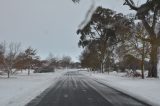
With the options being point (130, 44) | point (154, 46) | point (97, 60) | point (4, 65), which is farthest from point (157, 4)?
point (97, 60)

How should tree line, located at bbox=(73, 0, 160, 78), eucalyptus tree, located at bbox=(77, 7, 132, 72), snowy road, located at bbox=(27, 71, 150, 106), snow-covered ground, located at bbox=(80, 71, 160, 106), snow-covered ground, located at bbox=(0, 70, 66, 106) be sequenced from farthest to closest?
eucalyptus tree, located at bbox=(77, 7, 132, 72) < tree line, located at bbox=(73, 0, 160, 78) < snow-covered ground, located at bbox=(80, 71, 160, 106) < snow-covered ground, located at bbox=(0, 70, 66, 106) < snowy road, located at bbox=(27, 71, 150, 106)

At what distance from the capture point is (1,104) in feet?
51.9

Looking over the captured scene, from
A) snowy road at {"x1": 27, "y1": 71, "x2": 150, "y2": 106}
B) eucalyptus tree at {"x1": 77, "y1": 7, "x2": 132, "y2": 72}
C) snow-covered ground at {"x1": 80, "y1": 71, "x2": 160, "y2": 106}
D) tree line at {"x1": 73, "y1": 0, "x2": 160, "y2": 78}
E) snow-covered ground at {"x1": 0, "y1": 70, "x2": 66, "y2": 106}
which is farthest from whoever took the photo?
eucalyptus tree at {"x1": 77, "y1": 7, "x2": 132, "y2": 72}

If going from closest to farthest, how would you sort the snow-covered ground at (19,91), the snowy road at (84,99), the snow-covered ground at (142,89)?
the snowy road at (84,99), the snow-covered ground at (19,91), the snow-covered ground at (142,89)

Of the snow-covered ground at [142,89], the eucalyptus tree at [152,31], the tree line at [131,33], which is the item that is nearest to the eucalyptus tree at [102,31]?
the tree line at [131,33]

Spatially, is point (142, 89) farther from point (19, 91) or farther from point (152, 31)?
point (152, 31)

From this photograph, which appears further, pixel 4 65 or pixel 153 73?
pixel 4 65

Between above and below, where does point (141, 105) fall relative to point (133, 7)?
below

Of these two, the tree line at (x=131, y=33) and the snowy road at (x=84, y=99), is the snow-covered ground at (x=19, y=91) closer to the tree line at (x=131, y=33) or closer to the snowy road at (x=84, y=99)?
the snowy road at (x=84, y=99)

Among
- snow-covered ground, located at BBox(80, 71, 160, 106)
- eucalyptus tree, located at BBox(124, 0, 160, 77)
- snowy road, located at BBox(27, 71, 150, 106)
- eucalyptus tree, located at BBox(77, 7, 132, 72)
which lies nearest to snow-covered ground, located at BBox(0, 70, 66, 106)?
snowy road, located at BBox(27, 71, 150, 106)

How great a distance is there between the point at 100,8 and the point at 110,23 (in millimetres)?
5124

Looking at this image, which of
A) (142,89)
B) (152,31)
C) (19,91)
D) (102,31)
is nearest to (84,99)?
(19,91)

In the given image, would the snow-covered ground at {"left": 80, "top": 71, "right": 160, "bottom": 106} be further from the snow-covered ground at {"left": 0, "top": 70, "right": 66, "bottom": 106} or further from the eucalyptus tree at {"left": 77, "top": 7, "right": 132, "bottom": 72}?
the eucalyptus tree at {"left": 77, "top": 7, "right": 132, "bottom": 72}

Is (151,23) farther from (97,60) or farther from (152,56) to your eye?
(97,60)
